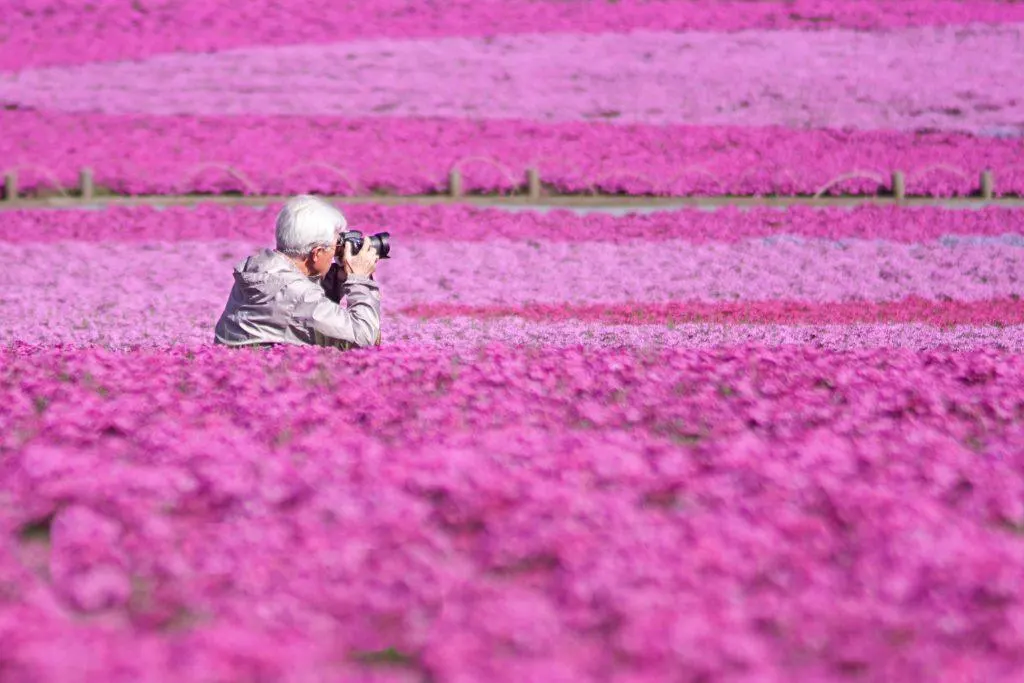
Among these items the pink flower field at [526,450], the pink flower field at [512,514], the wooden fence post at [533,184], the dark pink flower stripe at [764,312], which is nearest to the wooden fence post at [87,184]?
the pink flower field at [526,450]

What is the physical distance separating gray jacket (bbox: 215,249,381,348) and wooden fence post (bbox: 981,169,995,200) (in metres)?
14.7

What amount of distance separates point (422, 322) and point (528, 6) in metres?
20.2

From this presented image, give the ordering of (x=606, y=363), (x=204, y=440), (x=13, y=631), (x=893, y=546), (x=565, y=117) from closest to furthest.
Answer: (x=13, y=631) < (x=893, y=546) < (x=204, y=440) < (x=606, y=363) < (x=565, y=117)

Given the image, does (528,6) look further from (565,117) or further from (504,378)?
(504,378)

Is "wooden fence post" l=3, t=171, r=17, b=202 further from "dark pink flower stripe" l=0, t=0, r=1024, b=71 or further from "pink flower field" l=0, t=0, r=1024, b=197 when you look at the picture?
"dark pink flower stripe" l=0, t=0, r=1024, b=71

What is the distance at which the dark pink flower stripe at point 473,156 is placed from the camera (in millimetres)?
20500

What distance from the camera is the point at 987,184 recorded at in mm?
20312

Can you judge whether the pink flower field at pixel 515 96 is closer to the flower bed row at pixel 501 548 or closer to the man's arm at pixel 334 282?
the man's arm at pixel 334 282

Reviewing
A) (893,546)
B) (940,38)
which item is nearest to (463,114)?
(940,38)

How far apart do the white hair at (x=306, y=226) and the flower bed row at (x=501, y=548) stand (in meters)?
1.67

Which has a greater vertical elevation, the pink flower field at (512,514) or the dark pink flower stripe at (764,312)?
the pink flower field at (512,514)

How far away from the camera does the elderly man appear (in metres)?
7.40

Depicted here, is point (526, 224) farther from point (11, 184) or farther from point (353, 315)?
point (353, 315)

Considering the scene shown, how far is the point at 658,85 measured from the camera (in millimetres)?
26250
